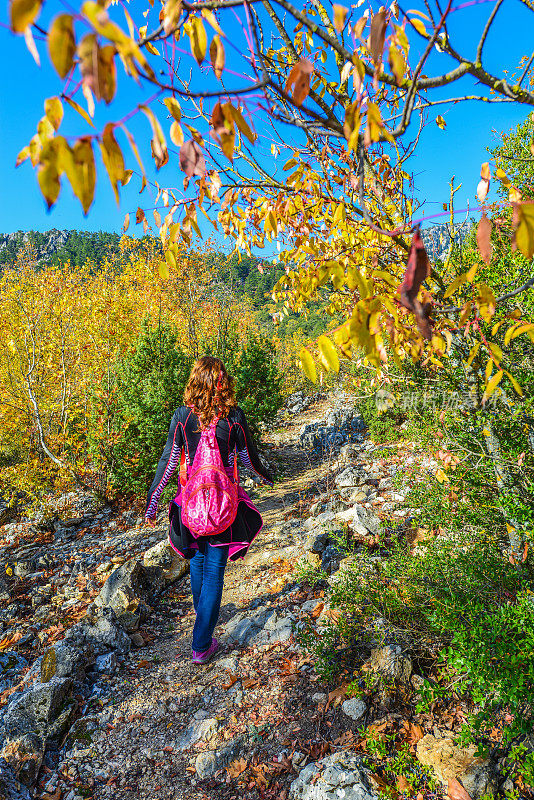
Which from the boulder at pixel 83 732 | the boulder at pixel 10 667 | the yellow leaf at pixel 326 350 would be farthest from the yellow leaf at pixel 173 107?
the boulder at pixel 10 667

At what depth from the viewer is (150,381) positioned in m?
7.06

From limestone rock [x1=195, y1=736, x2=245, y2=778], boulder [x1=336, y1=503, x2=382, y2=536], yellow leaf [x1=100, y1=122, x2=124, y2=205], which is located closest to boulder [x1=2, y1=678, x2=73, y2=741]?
limestone rock [x1=195, y1=736, x2=245, y2=778]

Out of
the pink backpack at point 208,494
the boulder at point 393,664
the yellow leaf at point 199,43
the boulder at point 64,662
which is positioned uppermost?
Answer: the yellow leaf at point 199,43

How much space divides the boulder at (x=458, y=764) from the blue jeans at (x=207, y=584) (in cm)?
146

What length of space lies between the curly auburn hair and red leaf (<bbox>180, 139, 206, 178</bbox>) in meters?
1.96

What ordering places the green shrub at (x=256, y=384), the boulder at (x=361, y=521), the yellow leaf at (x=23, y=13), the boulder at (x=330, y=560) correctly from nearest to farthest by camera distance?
the yellow leaf at (x=23, y=13), the boulder at (x=330, y=560), the boulder at (x=361, y=521), the green shrub at (x=256, y=384)

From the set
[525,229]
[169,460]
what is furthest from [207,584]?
[525,229]

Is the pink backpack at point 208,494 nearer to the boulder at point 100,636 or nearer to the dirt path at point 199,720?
the dirt path at point 199,720

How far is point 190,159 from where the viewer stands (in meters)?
1.03

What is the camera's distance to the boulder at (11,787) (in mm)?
2148

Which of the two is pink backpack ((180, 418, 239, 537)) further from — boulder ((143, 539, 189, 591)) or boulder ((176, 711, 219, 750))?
boulder ((143, 539, 189, 591))

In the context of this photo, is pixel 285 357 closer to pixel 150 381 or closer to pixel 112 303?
pixel 112 303

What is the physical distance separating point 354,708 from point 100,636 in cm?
214

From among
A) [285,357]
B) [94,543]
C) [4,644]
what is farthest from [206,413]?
[285,357]
